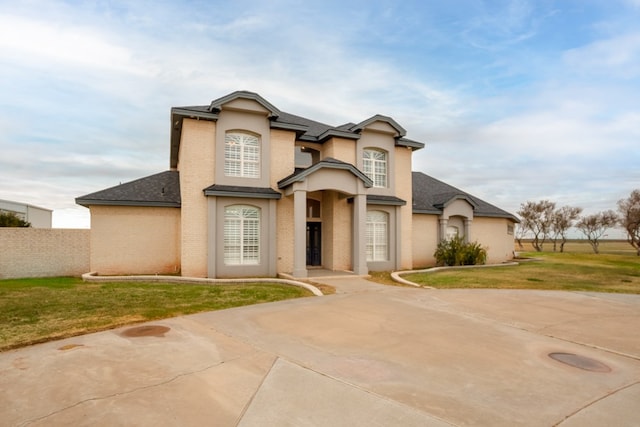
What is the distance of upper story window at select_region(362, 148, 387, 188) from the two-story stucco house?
57 mm

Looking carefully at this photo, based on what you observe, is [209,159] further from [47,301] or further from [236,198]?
[47,301]

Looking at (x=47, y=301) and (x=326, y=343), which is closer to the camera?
(x=326, y=343)

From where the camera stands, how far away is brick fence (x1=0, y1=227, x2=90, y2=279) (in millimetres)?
17328

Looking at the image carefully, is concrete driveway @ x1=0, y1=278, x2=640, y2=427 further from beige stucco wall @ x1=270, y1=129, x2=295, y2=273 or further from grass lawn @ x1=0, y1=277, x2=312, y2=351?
beige stucco wall @ x1=270, y1=129, x2=295, y2=273

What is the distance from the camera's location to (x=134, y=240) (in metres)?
17.2

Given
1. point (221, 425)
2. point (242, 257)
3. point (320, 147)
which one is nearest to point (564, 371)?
point (221, 425)

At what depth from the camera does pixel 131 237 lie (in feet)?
56.1

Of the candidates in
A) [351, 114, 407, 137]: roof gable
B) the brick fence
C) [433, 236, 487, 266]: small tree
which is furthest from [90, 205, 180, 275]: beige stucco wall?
[433, 236, 487, 266]: small tree

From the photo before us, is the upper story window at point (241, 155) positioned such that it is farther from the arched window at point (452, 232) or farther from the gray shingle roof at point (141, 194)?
the arched window at point (452, 232)

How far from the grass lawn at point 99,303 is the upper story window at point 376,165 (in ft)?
28.7

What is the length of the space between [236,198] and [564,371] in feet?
44.5

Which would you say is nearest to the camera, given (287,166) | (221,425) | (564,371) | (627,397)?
(221,425)

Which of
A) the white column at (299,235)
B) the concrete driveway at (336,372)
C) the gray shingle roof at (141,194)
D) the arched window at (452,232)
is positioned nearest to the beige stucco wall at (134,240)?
the gray shingle roof at (141,194)

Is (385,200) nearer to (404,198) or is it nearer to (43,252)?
(404,198)
